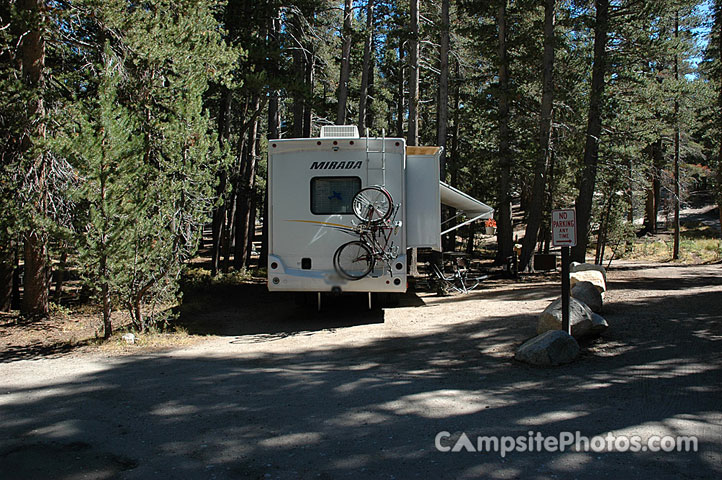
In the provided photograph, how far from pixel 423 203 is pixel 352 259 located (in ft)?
5.62

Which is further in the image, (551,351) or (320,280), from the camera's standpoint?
(320,280)

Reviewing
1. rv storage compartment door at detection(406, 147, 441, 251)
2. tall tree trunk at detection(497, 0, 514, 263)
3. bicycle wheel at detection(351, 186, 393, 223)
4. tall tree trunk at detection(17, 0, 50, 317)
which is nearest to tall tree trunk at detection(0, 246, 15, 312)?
tall tree trunk at detection(17, 0, 50, 317)

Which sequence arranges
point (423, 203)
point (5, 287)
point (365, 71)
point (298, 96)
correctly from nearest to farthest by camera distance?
point (423, 203) → point (5, 287) → point (298, 96) → point (365, 71)

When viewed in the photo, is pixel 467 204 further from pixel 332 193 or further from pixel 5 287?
pixel 5 287

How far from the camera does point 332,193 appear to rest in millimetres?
10531

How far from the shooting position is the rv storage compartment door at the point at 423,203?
10719mm

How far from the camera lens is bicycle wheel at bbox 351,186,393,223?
10.2m

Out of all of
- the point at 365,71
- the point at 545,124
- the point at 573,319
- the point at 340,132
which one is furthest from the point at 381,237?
the point at 365,71

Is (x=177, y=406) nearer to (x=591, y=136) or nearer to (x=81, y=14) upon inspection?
(x=81, y=14)

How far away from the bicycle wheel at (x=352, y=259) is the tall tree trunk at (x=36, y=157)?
4746 mm

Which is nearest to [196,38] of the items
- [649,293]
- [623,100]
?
[649,293]

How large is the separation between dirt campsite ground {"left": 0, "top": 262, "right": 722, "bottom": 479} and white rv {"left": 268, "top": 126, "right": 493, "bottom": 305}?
3.29ft

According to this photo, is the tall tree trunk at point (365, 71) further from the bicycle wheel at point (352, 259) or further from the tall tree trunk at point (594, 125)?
the bicycle wheel at point (352, 259)

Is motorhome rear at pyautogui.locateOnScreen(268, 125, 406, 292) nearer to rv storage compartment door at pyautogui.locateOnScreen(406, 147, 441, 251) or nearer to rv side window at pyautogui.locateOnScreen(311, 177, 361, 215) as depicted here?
rv side window at pyautogui.locateOnScreen(311, 177, 361, 215)
